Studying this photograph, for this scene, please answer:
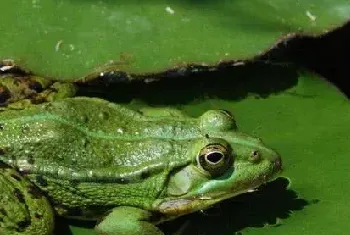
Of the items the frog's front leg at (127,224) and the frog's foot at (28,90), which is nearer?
the frog's front leg at (127,224)

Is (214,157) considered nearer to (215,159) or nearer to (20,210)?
(215,159)

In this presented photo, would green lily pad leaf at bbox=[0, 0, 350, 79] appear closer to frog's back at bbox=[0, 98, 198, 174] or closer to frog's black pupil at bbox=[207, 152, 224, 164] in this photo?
frog's back at bbox=[0, 98, 198, 174]

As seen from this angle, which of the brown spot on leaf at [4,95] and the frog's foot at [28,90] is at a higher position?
the frog's foot at [28,90]

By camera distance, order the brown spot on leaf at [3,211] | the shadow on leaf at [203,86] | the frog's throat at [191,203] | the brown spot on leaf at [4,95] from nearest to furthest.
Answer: the brown spot on leaf at [3,211], the frog's throat at [191,203], the brown spot on leaf at [4,95], the shadow on leaf at [203,86]

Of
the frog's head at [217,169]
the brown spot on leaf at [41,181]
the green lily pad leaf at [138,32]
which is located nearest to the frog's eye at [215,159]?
the frog's head at [217,169]

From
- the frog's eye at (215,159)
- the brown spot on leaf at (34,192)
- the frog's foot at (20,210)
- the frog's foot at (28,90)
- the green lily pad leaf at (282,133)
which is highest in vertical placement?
the green lily pad leaf at (282,133)

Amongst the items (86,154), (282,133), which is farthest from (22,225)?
(282,133)

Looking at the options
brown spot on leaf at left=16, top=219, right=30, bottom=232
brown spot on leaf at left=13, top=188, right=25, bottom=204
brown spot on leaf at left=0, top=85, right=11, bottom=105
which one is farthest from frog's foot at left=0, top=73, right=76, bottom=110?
brown spot on leaf at left=16, top=219, right=30, bottom=232

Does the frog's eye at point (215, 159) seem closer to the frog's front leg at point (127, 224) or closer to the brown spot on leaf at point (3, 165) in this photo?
the frog's front leg at point (127, 224)
